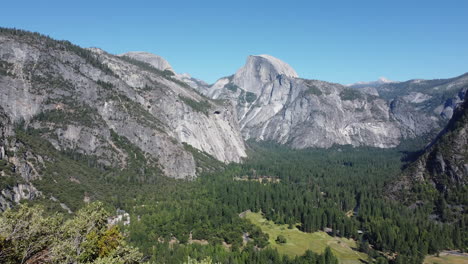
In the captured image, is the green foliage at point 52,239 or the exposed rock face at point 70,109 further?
the exposed rock face at point 70,109

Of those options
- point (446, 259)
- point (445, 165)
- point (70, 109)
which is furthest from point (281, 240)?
point (70, 109)

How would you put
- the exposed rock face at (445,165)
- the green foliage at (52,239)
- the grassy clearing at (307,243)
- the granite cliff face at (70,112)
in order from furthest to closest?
the granite cliff face at (70,112) → the exposed rock face at (445,165) → the grassy clearing at (307,243) → the green foliage at (52,239)

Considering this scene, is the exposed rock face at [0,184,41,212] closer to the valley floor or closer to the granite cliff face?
the granite cliff face

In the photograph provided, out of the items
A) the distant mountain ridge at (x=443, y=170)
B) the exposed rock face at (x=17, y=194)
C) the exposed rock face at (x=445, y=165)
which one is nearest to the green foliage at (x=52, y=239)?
the exposed rock face at (x=17, y=194)

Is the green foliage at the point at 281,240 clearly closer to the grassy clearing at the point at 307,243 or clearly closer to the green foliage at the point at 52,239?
the grassy clearing at the point at 307,243

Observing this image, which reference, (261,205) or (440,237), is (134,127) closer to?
(261,205)

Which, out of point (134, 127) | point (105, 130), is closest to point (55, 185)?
point (105, 130)
